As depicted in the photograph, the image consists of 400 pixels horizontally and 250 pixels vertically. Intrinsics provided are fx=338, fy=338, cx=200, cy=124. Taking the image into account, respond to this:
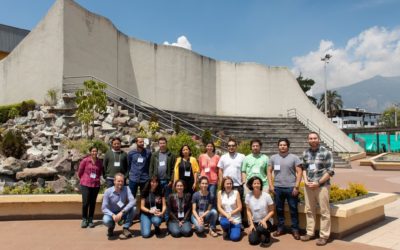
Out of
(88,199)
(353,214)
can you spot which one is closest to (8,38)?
(88,199)

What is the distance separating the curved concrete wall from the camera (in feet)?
45.3

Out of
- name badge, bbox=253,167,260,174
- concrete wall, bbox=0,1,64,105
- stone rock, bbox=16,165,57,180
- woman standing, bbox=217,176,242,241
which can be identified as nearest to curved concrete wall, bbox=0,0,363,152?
concrete wall, bbox=0,1,64,105

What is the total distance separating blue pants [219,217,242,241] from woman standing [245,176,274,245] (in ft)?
0.61

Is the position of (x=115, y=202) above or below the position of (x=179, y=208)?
above

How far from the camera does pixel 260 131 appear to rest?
20422 mm

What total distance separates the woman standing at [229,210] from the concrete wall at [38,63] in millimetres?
10376

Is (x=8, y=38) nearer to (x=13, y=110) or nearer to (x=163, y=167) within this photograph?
(x=13, y=110)

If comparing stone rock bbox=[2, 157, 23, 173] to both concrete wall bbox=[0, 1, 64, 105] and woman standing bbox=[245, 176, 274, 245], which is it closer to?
concrete wall bbox=[0, 1, 64, 105]

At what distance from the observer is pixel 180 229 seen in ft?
17.5

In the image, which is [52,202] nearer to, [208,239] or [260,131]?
[208,239]

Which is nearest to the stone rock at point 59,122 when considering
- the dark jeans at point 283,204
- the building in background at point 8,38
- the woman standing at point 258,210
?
the woman standing at point 258,210

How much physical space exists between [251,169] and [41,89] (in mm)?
11312

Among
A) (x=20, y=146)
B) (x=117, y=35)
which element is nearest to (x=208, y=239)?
(x=20, y=146)

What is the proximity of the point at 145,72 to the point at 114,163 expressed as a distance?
43.4 feet
